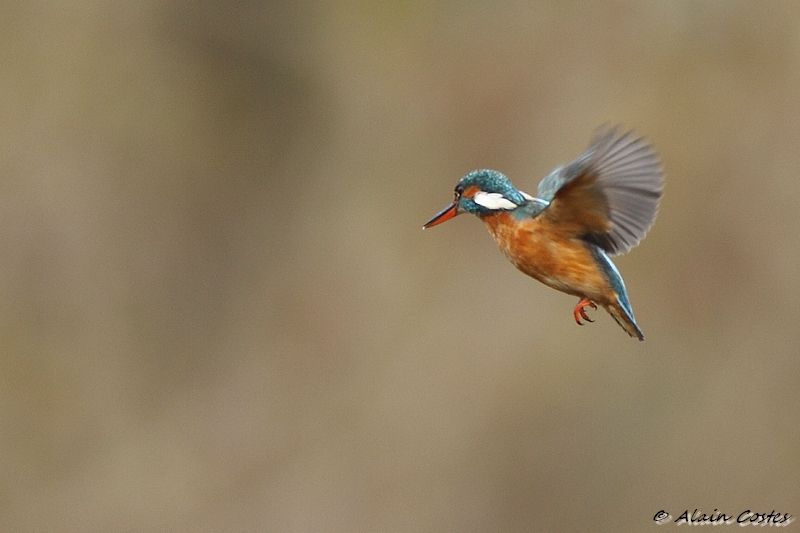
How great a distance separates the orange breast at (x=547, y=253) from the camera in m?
0.75

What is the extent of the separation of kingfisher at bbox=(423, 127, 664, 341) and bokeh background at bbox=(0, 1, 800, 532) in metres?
2.22

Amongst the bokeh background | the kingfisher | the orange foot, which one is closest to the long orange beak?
the kingfisher

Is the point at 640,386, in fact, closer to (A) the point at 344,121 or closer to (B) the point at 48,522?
(A) the point at 344,121

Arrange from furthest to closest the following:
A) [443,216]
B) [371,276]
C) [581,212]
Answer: [371,276] → [581,212] → [443,216]

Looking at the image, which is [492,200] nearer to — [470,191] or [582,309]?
[470,191]

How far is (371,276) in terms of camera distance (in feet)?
10.6

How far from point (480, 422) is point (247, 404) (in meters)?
0.70

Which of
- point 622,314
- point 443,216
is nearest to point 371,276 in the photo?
point 622,314

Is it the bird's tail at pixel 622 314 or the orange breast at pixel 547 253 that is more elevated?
the orange breast at pixel 547 253

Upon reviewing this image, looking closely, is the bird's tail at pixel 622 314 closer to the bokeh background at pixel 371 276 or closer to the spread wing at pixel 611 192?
the spread wing at pixel 611 192

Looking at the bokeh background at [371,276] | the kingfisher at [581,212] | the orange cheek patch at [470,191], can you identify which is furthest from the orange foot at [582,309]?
the bokeh background at [371,276]

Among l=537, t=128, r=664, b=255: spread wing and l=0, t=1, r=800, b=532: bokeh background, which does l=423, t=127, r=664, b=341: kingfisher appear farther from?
l=0, t=1, r=800, b=532: bokeh background

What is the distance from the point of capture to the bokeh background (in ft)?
10.2

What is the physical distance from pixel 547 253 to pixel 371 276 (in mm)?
2470
